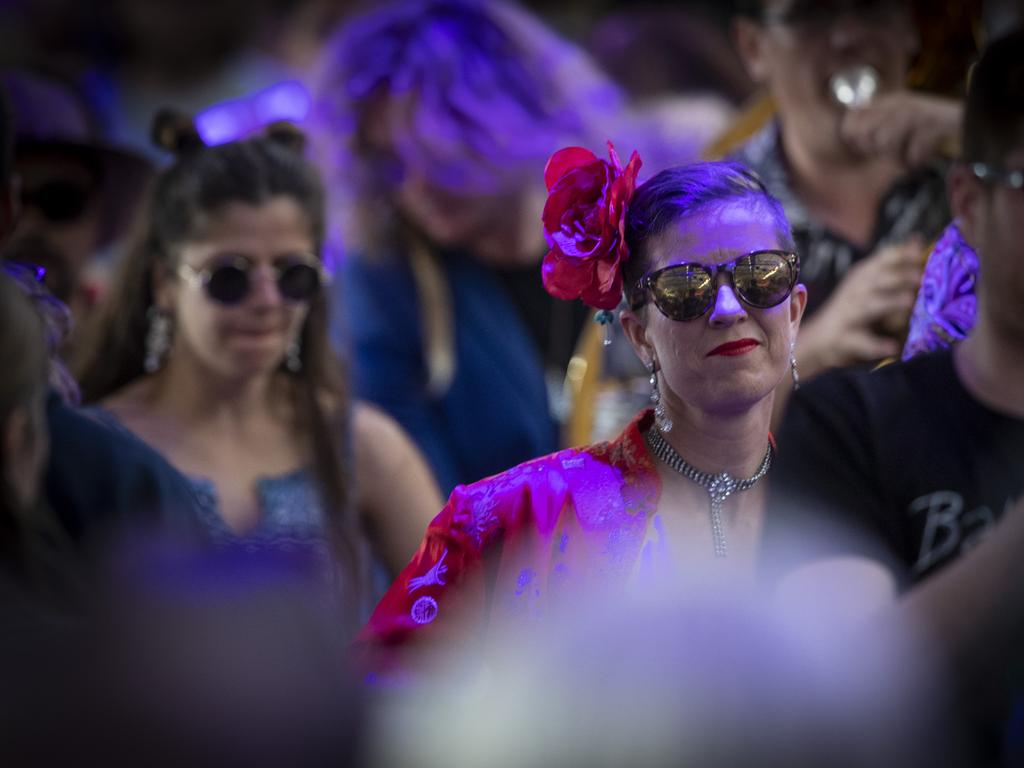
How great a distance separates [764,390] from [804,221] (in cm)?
95

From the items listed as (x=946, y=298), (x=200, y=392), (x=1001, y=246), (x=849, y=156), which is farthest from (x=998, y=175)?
(x=200, y=392)

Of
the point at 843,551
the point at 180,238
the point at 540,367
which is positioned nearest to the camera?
the point at 843,551

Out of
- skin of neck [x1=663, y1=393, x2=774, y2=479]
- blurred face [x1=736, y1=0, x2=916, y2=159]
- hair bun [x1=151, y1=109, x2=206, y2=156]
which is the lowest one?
skin of neck [x1=663, y1=393, x2=774, y2=479]

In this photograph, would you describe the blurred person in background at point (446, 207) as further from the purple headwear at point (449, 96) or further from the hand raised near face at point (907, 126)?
the hand raised near face at point (907, 126)

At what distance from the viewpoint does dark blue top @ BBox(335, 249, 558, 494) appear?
2.93m

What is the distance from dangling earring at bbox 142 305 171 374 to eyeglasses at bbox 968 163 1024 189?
1.33 meters

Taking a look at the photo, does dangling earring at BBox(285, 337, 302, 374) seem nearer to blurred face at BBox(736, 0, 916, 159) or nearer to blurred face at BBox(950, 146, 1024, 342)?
blurred face at BBox(736, 0, 916, 159)

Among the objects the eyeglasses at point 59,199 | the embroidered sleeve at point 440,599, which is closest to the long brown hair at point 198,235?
the eyeglasses at point 59,199

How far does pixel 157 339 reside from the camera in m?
2.43

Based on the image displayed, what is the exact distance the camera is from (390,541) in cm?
236

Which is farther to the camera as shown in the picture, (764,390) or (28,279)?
(28,279)

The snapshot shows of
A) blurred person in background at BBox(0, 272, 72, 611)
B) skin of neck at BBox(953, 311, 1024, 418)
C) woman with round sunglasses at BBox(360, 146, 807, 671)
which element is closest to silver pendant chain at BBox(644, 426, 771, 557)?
woman with round sunglasses at BBox(360, 146, 807, 671)

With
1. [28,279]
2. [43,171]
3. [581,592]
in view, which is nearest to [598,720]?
[581,592]

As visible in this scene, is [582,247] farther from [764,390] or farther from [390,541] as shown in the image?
[390,541]
